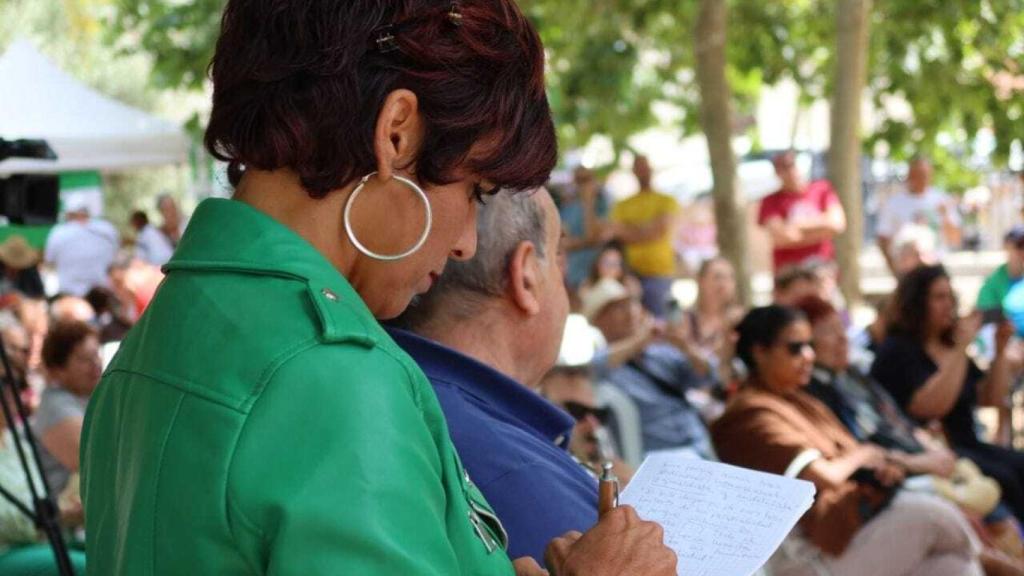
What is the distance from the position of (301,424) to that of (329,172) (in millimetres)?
282

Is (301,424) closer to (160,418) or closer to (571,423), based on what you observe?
(160,418)

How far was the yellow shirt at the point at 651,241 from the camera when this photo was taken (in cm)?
1131

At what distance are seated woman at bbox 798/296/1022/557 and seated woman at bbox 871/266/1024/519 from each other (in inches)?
19.6

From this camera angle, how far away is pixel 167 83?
30.5ft

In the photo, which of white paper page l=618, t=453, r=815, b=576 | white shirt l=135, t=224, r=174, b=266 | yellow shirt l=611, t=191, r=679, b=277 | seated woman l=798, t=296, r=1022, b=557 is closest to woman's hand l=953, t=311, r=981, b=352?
seated woman l=798, t=296, r=1022, b=557

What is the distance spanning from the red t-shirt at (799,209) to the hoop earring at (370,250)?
9.33 meters

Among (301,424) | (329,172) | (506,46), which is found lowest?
(301,424)

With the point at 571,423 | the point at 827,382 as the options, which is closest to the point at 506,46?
the point at 571,423

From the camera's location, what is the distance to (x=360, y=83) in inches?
56.5

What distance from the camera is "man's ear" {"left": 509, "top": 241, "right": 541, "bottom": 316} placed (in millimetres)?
2391

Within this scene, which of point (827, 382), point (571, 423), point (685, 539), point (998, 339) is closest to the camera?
point (685, 539)

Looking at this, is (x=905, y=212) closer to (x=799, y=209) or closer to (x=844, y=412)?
(x=799, y=209)

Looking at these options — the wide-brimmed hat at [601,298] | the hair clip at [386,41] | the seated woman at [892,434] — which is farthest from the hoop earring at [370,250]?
the wide-brimmed hat at [601,298]

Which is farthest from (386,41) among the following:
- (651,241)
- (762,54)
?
(762,54)
